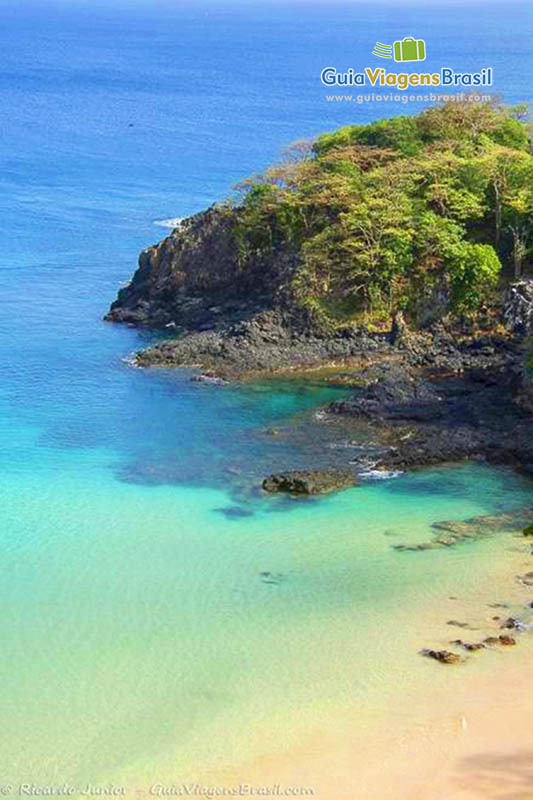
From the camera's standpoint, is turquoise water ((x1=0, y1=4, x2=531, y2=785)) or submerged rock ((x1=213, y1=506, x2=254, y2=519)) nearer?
turquoise water ((x1=0, y1=4, x2=531, y2=785))

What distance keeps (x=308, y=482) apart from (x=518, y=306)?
17.1 metres

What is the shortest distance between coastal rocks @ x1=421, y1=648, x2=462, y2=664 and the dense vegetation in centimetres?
2638

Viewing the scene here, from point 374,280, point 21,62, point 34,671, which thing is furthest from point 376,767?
point 21,62

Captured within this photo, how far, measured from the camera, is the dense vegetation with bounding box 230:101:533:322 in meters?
55.6

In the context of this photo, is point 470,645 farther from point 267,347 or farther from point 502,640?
point 267,347

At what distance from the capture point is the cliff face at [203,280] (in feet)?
192

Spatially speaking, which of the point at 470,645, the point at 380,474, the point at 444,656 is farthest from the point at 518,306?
the point at 444,656

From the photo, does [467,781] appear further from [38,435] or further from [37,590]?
[38,435]

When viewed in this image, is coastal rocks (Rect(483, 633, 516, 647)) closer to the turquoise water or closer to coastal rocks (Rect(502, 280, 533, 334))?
the turquoise water

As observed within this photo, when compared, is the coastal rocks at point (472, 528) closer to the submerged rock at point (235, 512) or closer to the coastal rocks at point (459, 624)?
the coastal rocks at point (459, 624)

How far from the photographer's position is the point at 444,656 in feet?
103

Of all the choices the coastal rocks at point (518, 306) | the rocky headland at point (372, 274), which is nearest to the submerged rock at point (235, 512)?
the rocky headland at point (372, 274)

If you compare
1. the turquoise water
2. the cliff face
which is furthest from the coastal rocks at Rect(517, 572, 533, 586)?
the cliff face

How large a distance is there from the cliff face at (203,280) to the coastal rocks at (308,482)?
1641 cm
